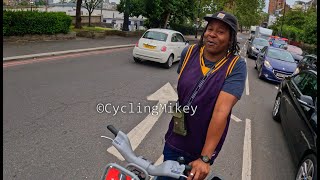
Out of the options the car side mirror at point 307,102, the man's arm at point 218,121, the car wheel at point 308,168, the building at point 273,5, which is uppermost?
the building at point 273,5

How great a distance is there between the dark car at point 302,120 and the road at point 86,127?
454mm

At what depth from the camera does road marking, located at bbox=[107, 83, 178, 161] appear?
5182 mm

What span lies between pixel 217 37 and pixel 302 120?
10.6 feet

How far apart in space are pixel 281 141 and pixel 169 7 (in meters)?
26.2

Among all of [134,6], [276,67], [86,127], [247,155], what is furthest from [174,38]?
[134,6]

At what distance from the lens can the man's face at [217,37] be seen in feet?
7.42

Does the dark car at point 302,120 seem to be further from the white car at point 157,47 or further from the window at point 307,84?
the white car at point 157,47

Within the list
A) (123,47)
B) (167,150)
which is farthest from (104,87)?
(123,47)

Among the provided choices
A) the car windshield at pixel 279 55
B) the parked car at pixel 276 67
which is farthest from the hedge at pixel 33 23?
the car windshield at pixel 279 55

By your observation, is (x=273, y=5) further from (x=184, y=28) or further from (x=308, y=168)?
(x=308, y=168)

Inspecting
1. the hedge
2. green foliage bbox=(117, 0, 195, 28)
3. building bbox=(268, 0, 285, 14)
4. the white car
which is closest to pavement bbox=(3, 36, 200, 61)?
the hedge

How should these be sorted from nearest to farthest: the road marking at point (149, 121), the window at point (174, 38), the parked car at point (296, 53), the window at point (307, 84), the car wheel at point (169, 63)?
the road marking at point (149, 121)
the window at point (307, 84)
the car wheel at point (169, 63)
the window at point (174, 38)
the parked car at point (296, 53)

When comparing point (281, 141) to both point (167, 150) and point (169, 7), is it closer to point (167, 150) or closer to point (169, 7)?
point (167, 150)

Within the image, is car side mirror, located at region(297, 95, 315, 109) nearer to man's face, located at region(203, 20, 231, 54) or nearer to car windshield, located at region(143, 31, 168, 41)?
man's face, located at region(203, 20, 231, 54)
